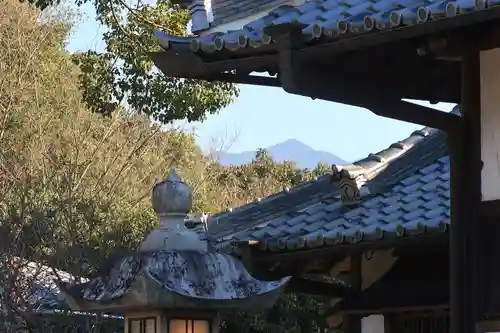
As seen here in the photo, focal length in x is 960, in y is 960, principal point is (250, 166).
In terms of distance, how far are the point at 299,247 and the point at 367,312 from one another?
1.19 m

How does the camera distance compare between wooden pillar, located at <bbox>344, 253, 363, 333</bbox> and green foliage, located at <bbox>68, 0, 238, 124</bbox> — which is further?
green foliage, located at <bbox>68, 0, 238, 124</bbox>

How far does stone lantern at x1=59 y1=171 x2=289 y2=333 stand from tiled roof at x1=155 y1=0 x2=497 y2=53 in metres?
0.96

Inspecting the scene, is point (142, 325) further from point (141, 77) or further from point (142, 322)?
→ point (141, 77)

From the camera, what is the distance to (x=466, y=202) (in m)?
5.93

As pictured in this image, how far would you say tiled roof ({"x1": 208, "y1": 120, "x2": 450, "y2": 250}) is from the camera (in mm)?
7809

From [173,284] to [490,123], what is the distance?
86.5 inches

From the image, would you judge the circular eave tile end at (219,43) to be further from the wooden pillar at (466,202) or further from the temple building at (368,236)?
the temple building at (368,236)

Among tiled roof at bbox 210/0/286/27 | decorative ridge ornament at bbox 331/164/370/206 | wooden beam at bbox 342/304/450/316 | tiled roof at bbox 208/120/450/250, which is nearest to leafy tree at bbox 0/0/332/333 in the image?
tiled roof at bbox 210/0/286/27

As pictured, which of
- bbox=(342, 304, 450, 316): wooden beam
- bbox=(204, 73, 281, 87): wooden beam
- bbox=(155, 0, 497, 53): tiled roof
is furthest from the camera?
bbox=(342, 304, 450, 316): wooden beam

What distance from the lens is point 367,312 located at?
8.81 metres

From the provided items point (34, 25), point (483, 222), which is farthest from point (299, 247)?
point (34, 25)

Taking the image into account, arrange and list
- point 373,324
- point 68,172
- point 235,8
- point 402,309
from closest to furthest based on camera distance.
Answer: point 402,309 < point 373,324 < point 235,8 < point 68,172

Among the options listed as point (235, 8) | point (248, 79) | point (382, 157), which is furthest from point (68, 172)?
point (248, 79)

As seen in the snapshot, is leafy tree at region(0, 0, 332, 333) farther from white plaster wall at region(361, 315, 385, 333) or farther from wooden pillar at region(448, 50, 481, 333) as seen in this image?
wooden pillar at region(448, 50, 481, 333)
